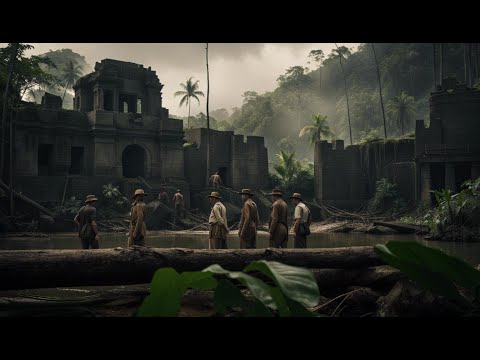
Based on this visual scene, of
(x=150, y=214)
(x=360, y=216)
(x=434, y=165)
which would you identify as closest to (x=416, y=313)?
(x=150, y=214)

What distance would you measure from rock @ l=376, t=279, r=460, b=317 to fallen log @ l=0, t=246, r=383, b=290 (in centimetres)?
139

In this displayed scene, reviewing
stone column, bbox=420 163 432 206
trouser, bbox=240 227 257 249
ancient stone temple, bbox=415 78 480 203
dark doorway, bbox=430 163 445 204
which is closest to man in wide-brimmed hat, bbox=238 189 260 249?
trouser, bbox=240 227 257 249

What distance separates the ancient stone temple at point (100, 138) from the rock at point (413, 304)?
69.5 ft

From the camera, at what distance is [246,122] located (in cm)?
7306

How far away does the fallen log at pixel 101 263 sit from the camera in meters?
5.08

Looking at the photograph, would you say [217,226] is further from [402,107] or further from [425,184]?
[402,107]

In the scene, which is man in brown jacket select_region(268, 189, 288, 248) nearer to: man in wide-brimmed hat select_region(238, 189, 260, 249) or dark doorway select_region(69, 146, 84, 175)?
man in wide-brimmed hat select_region(238, 189, 260, 249)

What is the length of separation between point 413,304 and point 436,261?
211 centimetres

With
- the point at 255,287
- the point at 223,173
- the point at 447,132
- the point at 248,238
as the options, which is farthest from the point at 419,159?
the point at 255,287

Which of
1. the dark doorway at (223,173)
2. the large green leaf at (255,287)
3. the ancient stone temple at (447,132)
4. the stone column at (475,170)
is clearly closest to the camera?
the large green leaf at (255,287)

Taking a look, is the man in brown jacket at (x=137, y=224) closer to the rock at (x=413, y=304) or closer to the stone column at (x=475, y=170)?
the rock at (x=413, y=304)

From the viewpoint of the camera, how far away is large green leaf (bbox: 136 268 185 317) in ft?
8.09

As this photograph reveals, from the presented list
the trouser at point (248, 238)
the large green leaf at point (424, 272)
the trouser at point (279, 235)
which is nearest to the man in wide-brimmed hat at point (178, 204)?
the trouser at point (248, 238)

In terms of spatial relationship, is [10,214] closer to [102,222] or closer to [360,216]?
[102,222]
